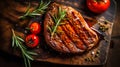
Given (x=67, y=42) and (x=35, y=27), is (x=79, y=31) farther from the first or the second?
(x=35, y=27)

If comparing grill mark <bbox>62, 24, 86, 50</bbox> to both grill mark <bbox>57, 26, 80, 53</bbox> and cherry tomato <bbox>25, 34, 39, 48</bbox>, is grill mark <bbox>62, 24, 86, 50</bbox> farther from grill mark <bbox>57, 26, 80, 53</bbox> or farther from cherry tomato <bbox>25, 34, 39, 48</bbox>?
cherry tomato <bbox>25, 34, 39, 48</bbox>

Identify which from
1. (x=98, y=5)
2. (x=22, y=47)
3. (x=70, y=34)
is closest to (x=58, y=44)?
(x=70, y=34)

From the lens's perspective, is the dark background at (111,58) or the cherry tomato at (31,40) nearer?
the cherry tomato at (31,40)

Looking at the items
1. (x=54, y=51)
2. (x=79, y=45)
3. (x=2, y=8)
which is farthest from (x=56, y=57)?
(x=2, y=8)

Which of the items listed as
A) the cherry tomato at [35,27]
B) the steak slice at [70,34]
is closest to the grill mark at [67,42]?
the steak slice at [70,34]

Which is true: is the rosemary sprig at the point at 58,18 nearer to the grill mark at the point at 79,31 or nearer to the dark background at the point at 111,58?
the grill mark at the point at 79,31

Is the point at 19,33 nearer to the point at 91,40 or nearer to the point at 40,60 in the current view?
the point at 40,60

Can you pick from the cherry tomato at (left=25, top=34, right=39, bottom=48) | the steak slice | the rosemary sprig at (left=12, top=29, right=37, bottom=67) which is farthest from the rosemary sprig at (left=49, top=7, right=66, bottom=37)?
the rosemary sprig at (left=12, top=29, right=37, bottom=67)
